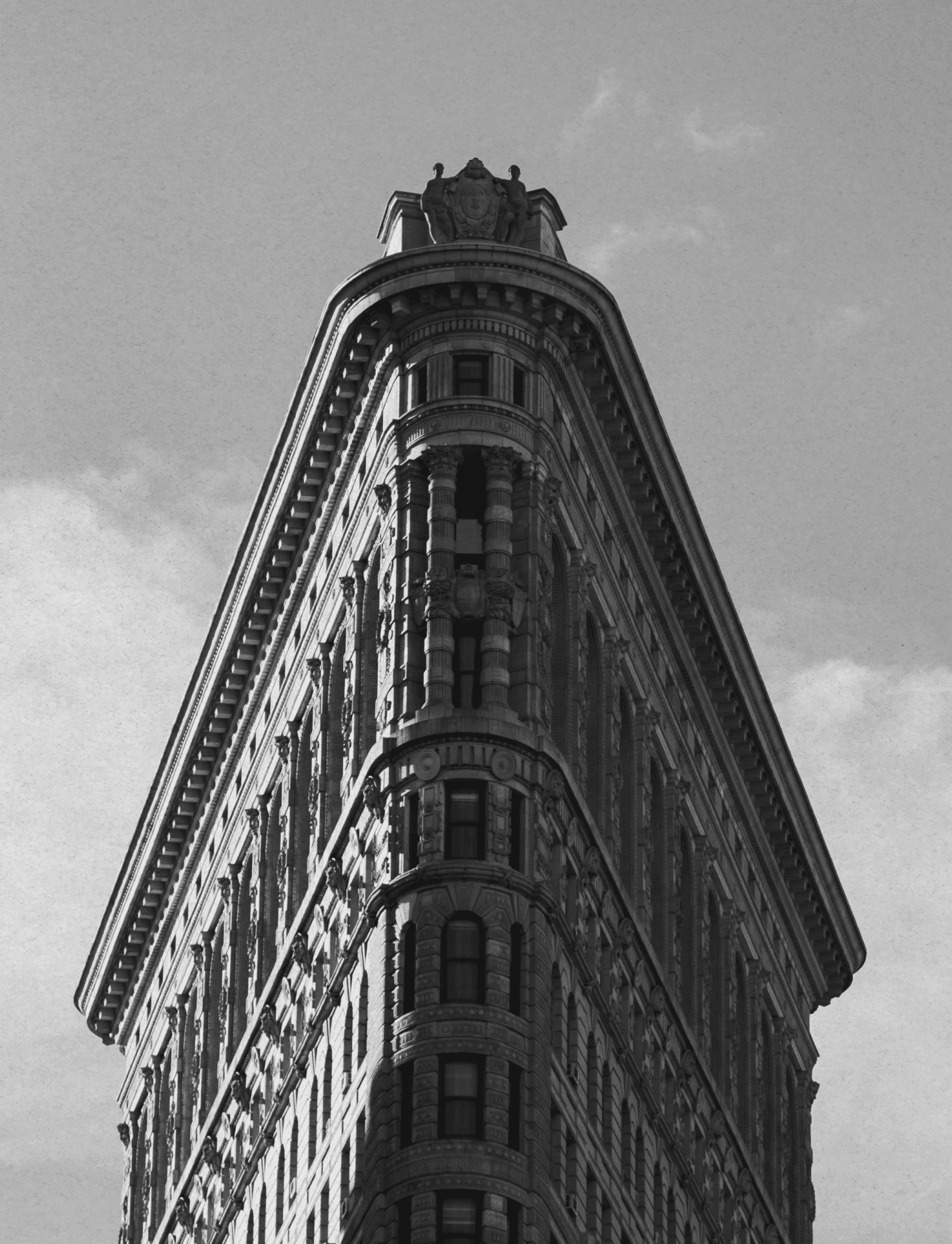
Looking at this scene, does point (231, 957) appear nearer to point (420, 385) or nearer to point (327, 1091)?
point (327, 1091)

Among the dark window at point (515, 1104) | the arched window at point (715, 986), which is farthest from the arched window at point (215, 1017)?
the dark window at point (515, 1104)

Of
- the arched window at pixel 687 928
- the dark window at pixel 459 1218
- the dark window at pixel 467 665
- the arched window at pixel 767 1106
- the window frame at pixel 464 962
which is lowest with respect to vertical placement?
the dark window at pixel 459 1218

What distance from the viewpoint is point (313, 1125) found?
5812 inches

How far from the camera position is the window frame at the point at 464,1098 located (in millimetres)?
Result: 134625

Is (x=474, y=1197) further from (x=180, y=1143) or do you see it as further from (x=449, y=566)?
(x=180, y=1143)

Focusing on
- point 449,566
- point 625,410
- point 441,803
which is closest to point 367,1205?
point 441,803

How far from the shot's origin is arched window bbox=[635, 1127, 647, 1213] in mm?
149000

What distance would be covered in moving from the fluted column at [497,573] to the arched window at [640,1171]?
17.9m

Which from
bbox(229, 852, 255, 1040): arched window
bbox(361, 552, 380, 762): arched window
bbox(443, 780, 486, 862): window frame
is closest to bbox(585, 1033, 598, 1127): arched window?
bbox(443, 780, 486, 862): window frame

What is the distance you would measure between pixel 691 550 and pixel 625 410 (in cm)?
946

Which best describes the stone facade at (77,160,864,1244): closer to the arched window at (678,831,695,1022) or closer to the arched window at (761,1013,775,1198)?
the arched window at (678,831,695,1022)

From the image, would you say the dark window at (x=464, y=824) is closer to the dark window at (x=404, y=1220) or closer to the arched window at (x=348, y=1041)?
the arched window at (x=348, y=1041)

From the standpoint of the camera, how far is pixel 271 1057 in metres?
156

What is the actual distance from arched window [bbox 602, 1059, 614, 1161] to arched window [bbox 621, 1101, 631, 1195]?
1663mm
